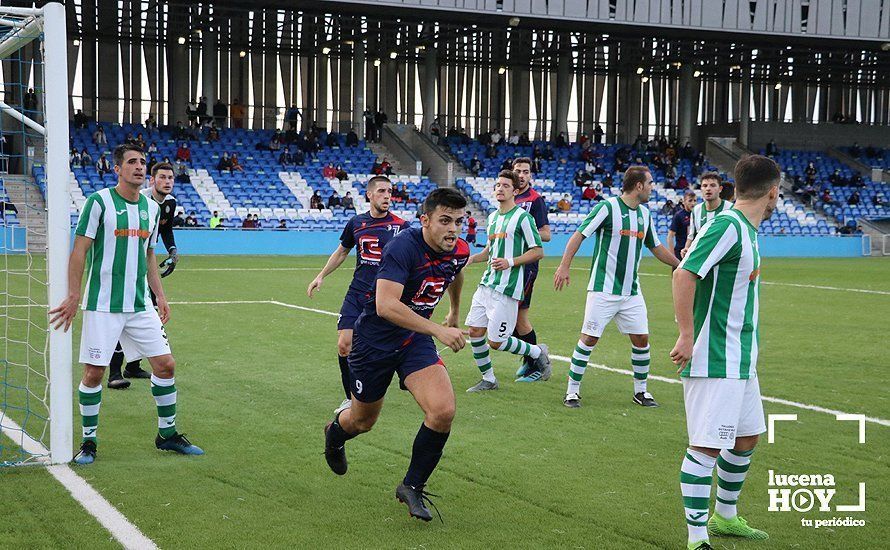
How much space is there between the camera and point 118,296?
21.0ft

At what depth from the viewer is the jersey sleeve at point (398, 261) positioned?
17.1 ft

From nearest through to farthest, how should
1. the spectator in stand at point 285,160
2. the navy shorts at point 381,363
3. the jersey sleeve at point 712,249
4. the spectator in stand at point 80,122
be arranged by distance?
1. the jersey sleeve at point 712,249
2. the navy shorts at point 381,363
3. the spectator in stand at point 80,122
4. the spectator in stand at point 285,160

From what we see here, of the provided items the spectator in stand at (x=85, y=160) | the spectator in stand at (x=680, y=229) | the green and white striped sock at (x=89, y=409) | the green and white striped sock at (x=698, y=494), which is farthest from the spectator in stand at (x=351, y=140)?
the green and white striped sock at (x=698, y=494)

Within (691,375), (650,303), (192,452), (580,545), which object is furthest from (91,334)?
(650,303)

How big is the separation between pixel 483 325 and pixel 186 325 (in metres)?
6.16

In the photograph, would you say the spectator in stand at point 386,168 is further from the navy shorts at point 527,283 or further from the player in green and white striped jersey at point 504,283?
the player in green and white striped jersey at point 504,283

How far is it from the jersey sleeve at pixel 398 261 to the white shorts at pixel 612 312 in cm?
357

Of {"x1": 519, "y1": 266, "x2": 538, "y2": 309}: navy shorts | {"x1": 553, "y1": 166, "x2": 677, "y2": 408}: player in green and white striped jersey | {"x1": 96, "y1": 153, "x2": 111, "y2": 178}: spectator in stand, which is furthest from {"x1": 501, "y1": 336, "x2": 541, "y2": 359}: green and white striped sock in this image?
{"x1": 96, "y1": 153, "x2": 111, "y2": 178}: spectator in stand

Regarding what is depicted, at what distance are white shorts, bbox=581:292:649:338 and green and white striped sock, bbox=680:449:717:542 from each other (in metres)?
3.95

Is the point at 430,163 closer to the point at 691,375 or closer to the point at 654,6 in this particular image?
the point at 654,6

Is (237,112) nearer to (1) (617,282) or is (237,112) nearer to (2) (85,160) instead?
(2) (85,160)

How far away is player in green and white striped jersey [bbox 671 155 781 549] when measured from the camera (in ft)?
14.9

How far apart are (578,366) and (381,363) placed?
3.50 m

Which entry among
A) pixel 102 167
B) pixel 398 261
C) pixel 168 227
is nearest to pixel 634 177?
pixel 398 261
